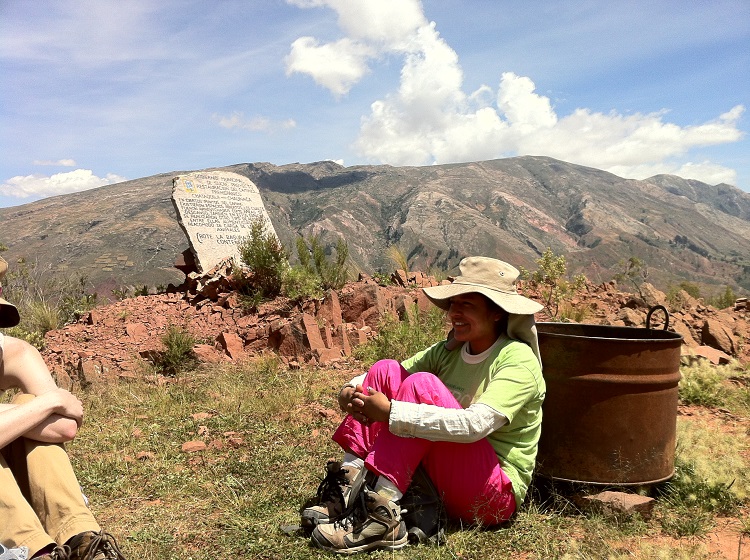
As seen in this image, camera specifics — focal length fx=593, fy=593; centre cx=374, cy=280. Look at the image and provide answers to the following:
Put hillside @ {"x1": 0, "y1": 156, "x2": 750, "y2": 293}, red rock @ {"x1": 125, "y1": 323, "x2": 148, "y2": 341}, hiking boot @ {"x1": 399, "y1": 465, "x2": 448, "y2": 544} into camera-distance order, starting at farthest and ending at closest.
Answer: hillside @ {"x1": 0, "y1": 156, "x2": 750, "y2": 293}
red rock @ {"x1": 125, "y1": 323, "x2": 148, "y2": 341}
hiking boot @ {"x1": 399, "y1": 465, "x2": 448, "y2": 544}

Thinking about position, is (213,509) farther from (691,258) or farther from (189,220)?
Answer: (691,258)

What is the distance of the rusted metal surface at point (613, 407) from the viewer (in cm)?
301

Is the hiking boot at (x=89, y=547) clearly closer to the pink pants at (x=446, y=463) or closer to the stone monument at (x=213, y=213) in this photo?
the pink pants at (x=446, y=463)

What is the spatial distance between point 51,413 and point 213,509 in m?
1.30

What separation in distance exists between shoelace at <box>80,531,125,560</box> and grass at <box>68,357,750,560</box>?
21.0 inches

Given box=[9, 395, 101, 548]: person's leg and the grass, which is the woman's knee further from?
box=[9, 395, 101, 548]: person's leg

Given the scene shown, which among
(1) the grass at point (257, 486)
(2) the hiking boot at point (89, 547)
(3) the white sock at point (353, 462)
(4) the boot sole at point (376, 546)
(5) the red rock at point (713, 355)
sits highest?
(2) the hiking boot at point (89, 547)

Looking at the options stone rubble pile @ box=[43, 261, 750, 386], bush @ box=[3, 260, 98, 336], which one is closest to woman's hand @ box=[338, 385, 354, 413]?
stone rubble pile @ box=[43, 261, 750, 386]

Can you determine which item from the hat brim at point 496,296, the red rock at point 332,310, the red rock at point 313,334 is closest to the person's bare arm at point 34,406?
the hat brim at point 496,296

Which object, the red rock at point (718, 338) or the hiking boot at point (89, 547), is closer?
the hiking boot at point (89, 547)

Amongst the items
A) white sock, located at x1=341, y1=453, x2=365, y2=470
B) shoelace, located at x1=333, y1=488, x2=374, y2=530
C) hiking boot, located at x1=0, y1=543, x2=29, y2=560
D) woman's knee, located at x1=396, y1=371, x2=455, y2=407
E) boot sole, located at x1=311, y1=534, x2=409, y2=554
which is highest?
woman's knee, located at x1=396, y1=371, x2=455, y2=407

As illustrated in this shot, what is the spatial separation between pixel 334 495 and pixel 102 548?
3.53 ft

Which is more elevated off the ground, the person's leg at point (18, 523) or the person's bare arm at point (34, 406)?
the person's bare arm at point (34, 406)

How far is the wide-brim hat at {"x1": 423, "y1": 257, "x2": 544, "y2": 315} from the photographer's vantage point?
2840 millimetres
